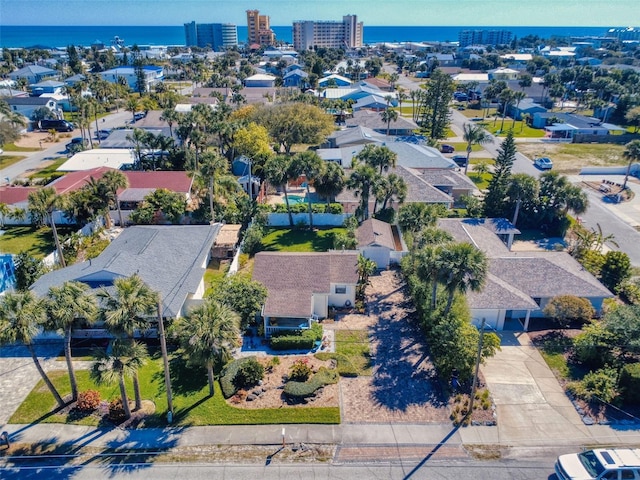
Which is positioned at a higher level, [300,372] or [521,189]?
[521,189]

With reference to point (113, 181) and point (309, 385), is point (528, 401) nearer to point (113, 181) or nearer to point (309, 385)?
point (309, 385)

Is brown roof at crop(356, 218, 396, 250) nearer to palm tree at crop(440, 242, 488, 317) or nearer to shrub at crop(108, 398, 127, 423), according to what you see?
palm tree at crop(440, 242, 488, 317)

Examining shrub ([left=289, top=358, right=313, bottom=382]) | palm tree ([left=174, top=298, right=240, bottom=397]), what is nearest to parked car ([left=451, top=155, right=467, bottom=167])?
shrub ([left=289, top=358, right=313, bottom=382])

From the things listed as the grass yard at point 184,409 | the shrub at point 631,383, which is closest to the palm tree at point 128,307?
the grass yard at point 184,409

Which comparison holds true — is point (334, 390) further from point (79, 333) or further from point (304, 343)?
point (79, 333)

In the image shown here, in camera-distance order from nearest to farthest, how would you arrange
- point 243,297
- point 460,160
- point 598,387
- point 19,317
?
point 19,317
point 598,387
point 243,297
point 460,160

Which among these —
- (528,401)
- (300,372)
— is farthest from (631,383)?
(300,372)

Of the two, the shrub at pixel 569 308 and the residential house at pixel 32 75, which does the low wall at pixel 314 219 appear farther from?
the residential house at pixel 32 75
